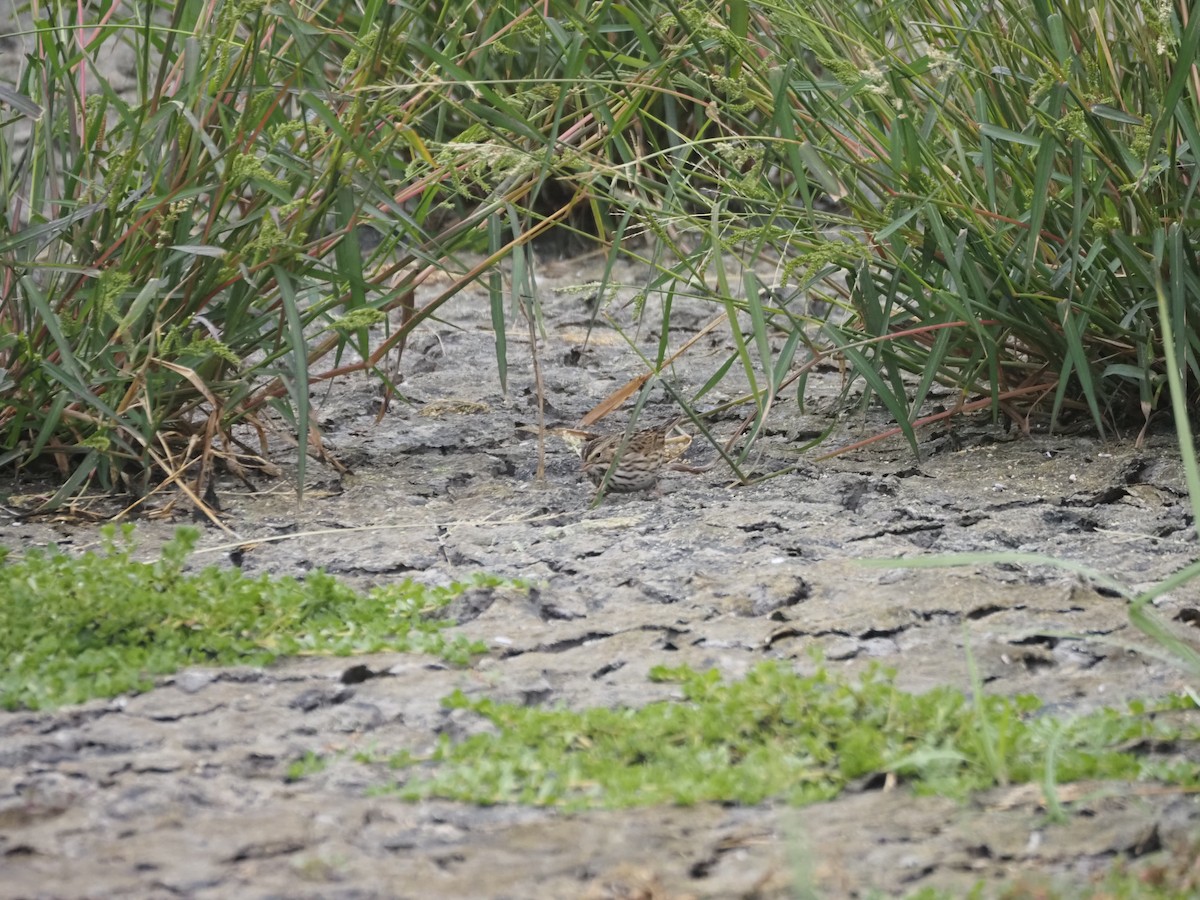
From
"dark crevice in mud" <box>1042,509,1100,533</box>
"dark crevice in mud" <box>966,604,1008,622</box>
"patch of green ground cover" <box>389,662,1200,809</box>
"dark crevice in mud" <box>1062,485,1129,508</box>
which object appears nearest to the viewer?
"patch of green ground cover" <box>389,662,1200,809</box>

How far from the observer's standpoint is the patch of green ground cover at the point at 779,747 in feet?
4.74

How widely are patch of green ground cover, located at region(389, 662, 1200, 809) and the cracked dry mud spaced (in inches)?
1.2

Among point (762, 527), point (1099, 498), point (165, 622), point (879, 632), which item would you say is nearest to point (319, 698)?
point (165, 622)

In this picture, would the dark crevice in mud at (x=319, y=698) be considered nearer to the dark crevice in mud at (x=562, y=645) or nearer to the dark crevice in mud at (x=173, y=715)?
the dark crevice in mud at (x=173, y=715)

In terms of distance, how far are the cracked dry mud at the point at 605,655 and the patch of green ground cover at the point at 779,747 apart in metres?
0.03

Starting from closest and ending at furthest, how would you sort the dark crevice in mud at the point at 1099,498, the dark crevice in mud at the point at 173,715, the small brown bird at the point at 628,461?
the dark crevice in mud at the point at 173,715, the dark crevice in mud at the point at 1099,498, the small brown bird at the point at 628,461

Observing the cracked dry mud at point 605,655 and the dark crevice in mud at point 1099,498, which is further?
the dark crevice in mud at point 1099,498

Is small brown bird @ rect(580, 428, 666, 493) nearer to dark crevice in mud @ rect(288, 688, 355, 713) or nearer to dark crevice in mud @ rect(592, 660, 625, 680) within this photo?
dark crevice in mud @ rect(592, 660, 625, 680)

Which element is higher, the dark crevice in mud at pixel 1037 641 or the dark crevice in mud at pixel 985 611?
the dark crevice in mud at pixel 985 611

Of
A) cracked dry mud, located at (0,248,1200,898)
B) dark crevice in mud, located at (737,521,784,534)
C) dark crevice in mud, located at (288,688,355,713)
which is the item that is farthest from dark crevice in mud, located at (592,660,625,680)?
dark crevice in mud, located at (737,521,784,534)

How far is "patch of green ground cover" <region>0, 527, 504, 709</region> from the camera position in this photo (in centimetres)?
178

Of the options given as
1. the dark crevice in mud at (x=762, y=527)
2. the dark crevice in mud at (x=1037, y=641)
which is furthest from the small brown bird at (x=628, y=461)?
the dark crevice in mud at (x=1037, y=641)

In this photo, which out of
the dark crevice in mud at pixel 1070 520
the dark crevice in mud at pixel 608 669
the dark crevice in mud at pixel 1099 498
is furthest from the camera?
the dark crevice in mud at pixel 1099 498

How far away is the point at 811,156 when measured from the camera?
2336 mm
